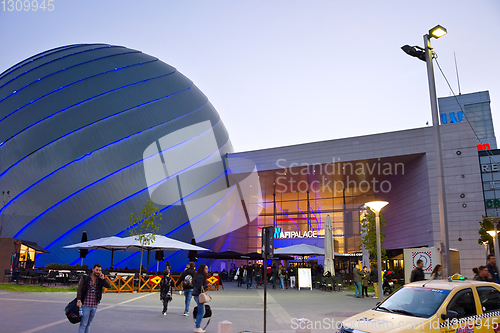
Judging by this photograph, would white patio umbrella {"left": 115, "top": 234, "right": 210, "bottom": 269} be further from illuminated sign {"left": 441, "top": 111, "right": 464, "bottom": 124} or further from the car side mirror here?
illuminated sign {"left": 441, "top": 111, "right": 464, "bottom": 124}

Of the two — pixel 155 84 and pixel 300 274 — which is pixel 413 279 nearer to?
pixel 300 274

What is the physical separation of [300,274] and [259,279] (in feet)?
14.7

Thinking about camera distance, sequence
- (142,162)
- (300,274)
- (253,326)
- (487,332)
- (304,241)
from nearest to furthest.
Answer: (487,332)
(253,326)
(300,274)
(142,162)
(304,241)

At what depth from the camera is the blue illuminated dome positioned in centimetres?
2727

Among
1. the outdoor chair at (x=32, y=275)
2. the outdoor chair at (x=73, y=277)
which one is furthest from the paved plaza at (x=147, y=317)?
the outdoor chair at (x=32, y=275)

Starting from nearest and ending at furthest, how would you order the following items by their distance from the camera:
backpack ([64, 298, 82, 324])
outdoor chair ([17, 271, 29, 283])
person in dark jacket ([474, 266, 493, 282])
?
1. backpack ([64, 298, 82, 324])
2. person in dark jacket ([474, 266, 493, 282])
3. outdoor chair ([17, 271, 29, 283])

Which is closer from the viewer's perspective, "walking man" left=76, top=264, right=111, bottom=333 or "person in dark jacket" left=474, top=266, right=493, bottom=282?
"walking man" left=76, top=264, right=111, bottom=333

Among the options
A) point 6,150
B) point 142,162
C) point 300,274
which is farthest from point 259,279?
point 6,150

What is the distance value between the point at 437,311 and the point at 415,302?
1.96ft

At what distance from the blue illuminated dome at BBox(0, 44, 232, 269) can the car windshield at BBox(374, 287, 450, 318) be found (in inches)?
986

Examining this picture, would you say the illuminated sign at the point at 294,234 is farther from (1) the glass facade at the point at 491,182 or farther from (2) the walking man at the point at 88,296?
(2) the walking man at the point at 88,296

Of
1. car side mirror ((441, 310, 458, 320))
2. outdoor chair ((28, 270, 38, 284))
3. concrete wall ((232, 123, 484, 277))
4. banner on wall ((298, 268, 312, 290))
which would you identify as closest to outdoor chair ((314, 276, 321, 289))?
banner on wall ((298, 268, 312, 290))

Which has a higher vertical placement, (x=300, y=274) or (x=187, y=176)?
(x=187, y=176)

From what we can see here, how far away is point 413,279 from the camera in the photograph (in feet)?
32.9
